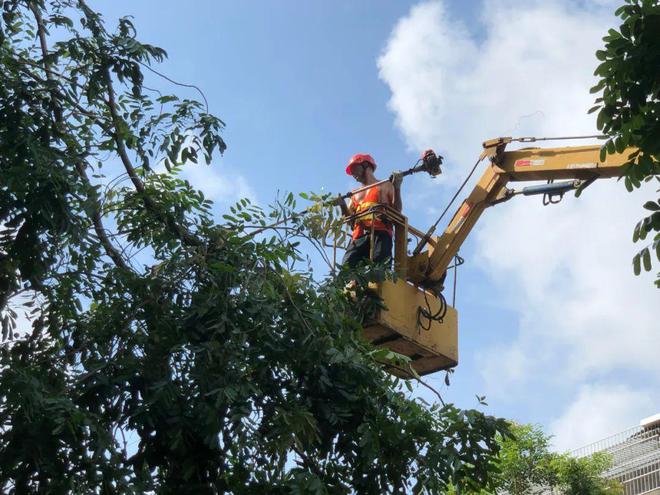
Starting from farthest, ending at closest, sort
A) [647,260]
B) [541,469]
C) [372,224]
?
1. [541,469]
2. [372,224]
3. [647,260]

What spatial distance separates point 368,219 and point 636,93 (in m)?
5.85

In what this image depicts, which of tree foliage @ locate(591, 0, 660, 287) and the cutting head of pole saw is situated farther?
the cutting head of pole saw

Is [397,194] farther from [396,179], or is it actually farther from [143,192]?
[143,192]

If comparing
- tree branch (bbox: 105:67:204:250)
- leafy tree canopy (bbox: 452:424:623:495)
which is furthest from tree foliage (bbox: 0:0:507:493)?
leafy tree canopy (bbox: 452:424:623:495)

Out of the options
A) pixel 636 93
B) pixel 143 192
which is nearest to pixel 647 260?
pixel 636 93

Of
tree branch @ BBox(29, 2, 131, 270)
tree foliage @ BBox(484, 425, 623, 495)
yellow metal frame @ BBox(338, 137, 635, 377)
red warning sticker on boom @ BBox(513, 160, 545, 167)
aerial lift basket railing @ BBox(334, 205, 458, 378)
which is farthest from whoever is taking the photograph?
tree foliage @ BBox(484, 425, 623, 495)

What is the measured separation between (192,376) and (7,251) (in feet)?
5.56

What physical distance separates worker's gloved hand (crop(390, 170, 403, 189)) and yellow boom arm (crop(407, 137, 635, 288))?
3.18 ft

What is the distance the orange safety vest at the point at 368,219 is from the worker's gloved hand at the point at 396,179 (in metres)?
0.20

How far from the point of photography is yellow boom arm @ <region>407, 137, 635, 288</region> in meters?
11.7

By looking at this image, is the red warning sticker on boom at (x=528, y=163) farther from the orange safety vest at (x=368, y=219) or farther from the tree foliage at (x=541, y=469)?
the tree foliage at (x=541, y=469)

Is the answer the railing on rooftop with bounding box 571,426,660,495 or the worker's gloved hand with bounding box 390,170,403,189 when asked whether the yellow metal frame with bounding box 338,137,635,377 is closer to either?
the worker's gloved hand with bounding box 390,170,403,189

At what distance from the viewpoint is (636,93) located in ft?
18.7

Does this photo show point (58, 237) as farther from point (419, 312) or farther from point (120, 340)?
point (419, 312)
